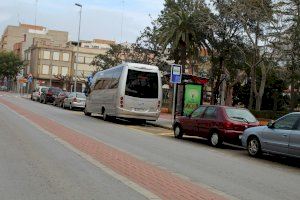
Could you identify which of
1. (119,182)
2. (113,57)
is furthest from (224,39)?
(119,182)

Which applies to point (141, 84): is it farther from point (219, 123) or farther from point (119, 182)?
point (119, 182)

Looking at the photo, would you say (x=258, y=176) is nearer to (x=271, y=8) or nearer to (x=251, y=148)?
(x=251, y=148)

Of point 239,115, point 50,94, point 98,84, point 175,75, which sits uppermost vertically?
point 175,75

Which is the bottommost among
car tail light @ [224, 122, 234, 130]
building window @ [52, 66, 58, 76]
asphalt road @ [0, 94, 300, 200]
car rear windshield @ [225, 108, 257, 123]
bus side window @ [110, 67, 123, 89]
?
asphalt road @ [0, 94, 300, 200]

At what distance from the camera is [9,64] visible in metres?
114

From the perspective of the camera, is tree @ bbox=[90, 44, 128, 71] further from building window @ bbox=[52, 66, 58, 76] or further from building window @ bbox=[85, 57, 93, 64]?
building window @ bbox=[52, 66, 58, 76]

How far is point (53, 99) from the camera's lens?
51.7 m

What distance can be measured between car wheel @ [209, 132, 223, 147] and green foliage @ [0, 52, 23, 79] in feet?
330

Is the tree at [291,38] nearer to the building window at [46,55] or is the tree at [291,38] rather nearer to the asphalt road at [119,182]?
the asphalt road at [119,182]

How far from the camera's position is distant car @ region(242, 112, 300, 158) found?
1388cm

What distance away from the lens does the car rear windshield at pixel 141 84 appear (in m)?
26.6

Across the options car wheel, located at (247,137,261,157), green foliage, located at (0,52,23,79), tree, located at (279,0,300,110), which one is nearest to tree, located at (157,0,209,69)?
tree, located at (279,0,300,110)

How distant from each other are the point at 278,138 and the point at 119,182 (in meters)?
6.61

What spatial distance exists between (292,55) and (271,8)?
469cm
